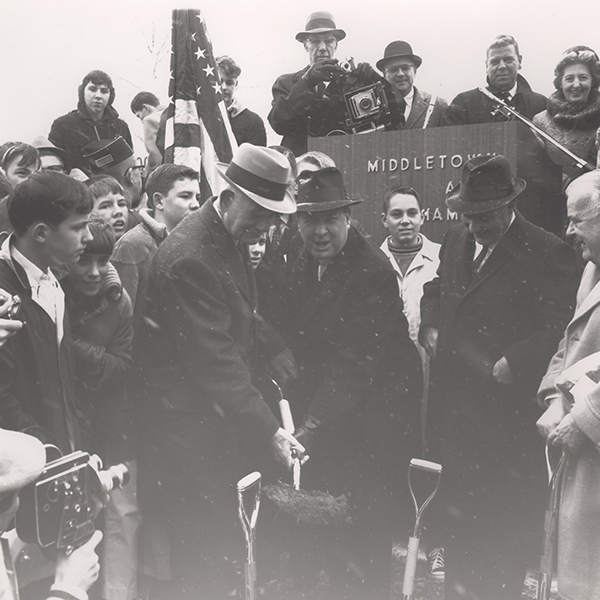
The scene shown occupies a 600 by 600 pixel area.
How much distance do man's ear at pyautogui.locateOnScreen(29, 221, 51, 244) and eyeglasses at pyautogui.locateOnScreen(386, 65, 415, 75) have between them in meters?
2.11

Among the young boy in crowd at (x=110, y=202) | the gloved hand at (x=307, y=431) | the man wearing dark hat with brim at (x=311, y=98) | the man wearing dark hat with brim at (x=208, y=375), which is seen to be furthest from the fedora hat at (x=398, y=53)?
the gloved hand at (x=307, y=431)

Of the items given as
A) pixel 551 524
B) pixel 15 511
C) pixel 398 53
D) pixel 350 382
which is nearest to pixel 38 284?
pixel 15 511

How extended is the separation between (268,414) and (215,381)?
0.33 meters

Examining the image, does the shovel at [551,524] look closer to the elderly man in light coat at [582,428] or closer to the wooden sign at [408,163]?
the elderly man in light coat at [582,428]

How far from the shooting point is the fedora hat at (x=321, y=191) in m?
4.57

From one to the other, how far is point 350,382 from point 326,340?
267mm

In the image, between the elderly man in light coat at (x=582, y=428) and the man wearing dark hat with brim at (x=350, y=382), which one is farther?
the man wearing dark hat with brim at (x=350, y=382)

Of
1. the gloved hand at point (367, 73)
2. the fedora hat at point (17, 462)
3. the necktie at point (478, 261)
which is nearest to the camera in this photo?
the fedora hat at point (17, 462)

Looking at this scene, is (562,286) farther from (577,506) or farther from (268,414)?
(268,414)

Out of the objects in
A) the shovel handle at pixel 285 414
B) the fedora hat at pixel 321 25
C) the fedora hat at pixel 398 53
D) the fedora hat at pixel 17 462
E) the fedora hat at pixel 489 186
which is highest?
the fedora hat at pixel 321 25

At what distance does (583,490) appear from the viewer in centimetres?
389

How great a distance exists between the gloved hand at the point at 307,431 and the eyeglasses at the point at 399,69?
1.99 m

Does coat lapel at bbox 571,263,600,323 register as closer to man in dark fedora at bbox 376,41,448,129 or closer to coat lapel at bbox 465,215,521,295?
coat lapel at bbox 465,215,521,295

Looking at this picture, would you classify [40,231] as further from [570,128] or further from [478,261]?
[570,128]
